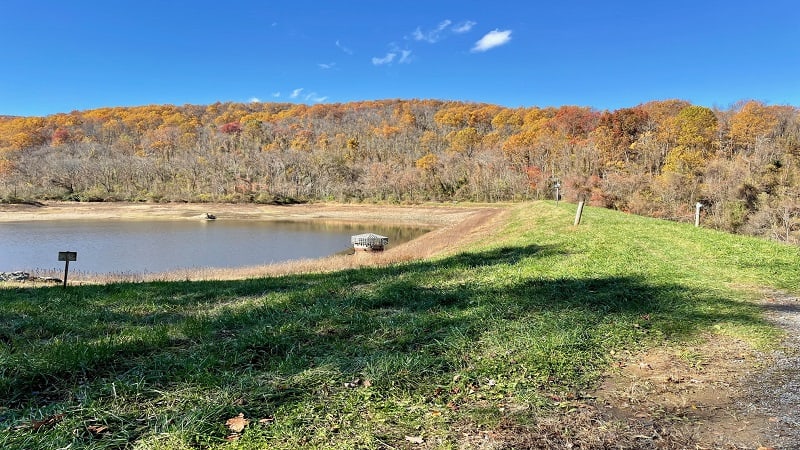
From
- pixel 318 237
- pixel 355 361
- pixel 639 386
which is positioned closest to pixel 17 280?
pixel 355 361

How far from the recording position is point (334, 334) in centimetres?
550

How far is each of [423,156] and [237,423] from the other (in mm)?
109476

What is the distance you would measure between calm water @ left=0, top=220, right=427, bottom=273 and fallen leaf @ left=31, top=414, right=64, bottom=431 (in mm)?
23271

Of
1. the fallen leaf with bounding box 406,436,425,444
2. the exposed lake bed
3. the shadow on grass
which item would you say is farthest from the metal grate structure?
the fallen leaf with bounding box 406,436,425,444

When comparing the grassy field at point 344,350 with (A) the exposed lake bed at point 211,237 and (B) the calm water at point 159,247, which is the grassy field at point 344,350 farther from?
(B) the calm water at point 159,247

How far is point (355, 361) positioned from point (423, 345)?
89 centimetres

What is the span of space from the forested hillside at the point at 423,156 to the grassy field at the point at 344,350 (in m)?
Answer: 33.3

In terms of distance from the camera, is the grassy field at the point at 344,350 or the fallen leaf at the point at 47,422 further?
the grassy field at the point at 344,350

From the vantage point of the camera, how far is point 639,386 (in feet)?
13.7

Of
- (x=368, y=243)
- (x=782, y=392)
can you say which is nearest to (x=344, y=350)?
(x=782, y=392)

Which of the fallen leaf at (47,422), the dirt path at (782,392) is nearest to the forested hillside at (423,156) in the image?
the dirt path at (782,392)

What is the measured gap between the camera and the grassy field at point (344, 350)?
3.34m

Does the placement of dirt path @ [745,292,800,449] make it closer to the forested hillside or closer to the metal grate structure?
the metal grate structure

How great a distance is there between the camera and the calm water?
88.9 feet
